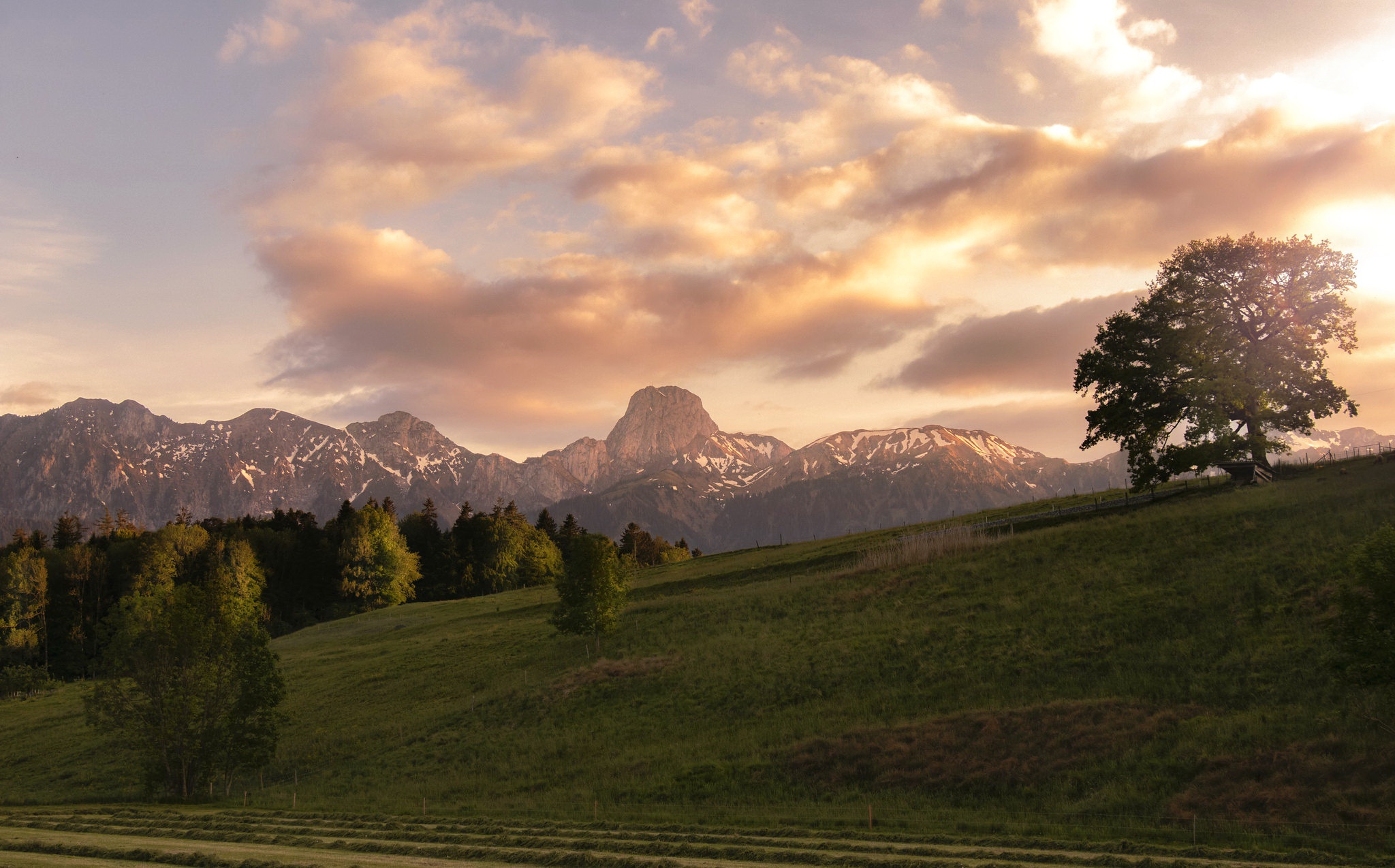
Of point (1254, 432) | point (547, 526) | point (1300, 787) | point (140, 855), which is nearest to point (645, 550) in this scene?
point (547, 526)

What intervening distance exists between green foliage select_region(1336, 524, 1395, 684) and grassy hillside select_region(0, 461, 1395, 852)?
8.11 feet

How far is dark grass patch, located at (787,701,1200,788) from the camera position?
101ft

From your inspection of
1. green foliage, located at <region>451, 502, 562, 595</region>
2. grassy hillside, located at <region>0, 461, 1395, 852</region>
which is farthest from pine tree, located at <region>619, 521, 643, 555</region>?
grassy hillside, located at <region>0, 461, 1395, 852</region>

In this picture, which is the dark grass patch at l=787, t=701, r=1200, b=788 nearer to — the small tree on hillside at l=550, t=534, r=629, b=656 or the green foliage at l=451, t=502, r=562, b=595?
the small tree on hillside at l=550, t=534, r=629, b=656

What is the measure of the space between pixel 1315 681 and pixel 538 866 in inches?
1185

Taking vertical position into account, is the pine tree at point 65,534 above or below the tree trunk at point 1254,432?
above

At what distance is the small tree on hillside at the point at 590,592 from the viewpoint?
6625 cm

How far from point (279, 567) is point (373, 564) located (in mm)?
20349

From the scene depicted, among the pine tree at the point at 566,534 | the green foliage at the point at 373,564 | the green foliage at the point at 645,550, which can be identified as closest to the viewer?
the green foliage at the point at 373,564

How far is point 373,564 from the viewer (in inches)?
4931

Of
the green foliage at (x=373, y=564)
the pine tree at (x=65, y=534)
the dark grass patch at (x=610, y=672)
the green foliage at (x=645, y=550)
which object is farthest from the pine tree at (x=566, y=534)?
the dark grass patch at (x=610, y=672)

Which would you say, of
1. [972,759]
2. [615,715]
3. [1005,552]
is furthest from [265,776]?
[1005,552]

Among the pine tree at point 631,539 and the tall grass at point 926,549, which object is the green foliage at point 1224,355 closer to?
the tall grass at point 926,549

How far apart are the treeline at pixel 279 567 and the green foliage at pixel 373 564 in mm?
145
